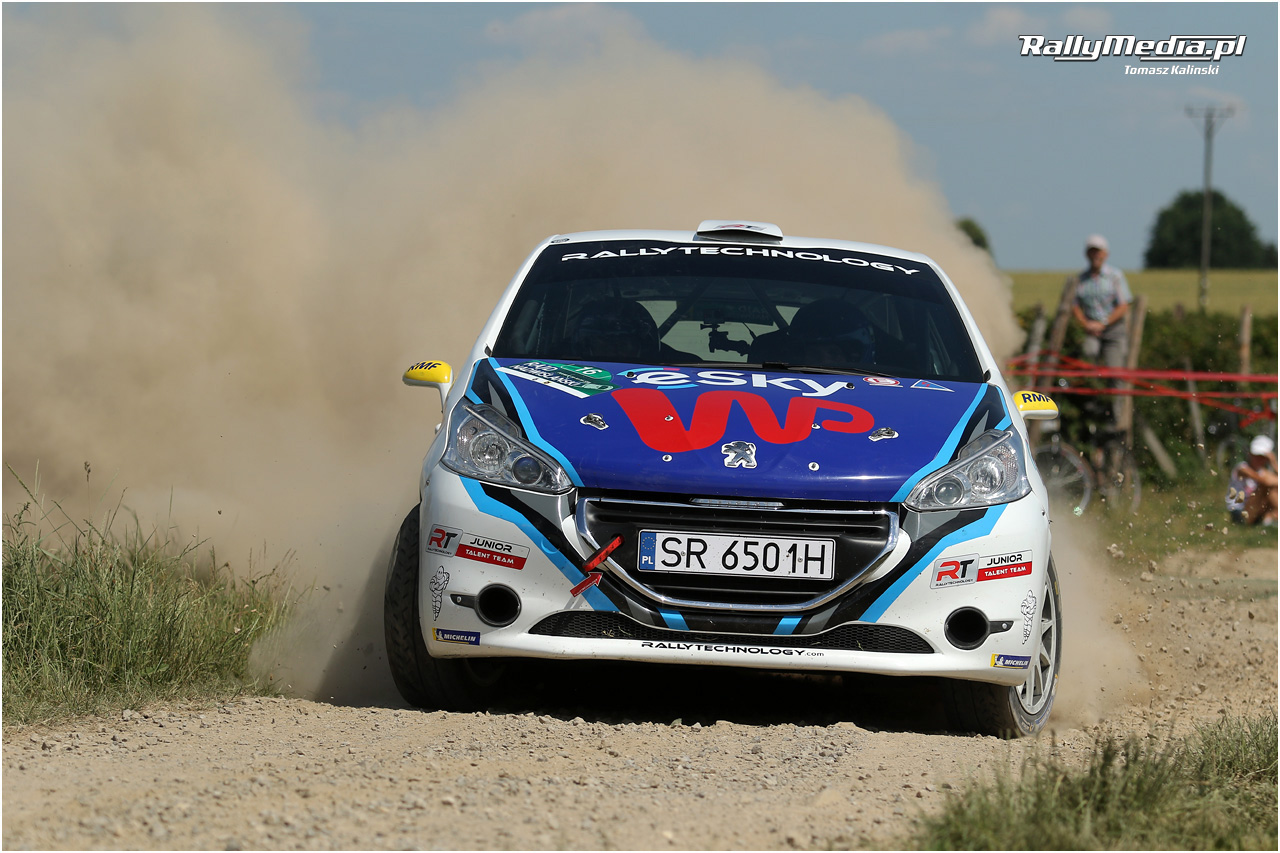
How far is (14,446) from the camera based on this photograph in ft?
36.7

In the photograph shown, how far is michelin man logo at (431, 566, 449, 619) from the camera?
4469mm

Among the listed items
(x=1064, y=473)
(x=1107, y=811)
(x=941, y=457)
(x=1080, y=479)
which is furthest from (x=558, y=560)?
(x=1080, y=479)

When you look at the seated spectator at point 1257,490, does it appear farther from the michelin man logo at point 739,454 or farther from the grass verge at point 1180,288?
the grass verge at point 1180,288

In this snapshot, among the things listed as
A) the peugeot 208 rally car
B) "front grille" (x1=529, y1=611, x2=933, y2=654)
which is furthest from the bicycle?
"front grille" (x1=529, y1=611, x2=933, y2=654)

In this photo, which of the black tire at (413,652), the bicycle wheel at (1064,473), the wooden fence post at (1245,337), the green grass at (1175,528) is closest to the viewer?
the black tire at (413,652)

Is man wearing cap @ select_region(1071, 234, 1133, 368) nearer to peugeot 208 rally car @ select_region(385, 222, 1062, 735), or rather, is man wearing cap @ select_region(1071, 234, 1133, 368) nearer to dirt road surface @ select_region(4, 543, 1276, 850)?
dirt road surface @ select_region(4, 543, 1276, 850)

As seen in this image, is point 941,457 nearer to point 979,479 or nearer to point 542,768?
point 979,479

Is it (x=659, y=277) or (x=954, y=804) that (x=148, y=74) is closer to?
(x=659, y=277)

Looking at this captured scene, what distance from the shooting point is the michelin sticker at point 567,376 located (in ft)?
15.7

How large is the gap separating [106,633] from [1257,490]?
1011 cm

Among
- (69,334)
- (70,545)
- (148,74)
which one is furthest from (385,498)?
(148,74)

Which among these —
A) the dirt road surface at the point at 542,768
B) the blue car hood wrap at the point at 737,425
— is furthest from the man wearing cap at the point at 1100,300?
the blue car hood wrap at the point at 737,425

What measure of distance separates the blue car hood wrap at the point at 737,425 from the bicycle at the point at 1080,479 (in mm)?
8761

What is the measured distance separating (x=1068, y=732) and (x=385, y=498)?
15.9 ft
